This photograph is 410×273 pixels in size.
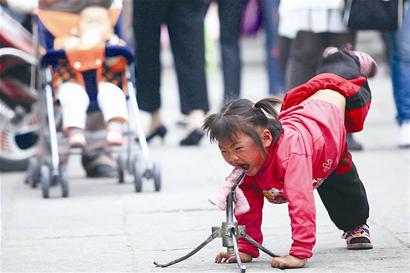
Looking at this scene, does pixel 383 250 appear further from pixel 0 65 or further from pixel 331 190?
pixel 0 65

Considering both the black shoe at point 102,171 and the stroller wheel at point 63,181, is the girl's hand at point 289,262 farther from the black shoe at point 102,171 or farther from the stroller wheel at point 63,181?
the black shoe at point 102,171

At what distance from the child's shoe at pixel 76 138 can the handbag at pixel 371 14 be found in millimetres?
2157

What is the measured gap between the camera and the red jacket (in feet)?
A: 15.6

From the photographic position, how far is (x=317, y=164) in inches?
195

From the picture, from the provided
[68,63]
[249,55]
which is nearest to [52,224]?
[68,63]

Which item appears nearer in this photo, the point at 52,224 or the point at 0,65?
the point at 52,224

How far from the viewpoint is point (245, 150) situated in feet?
15.7

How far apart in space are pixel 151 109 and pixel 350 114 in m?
4.25

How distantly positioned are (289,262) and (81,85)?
2.85 m

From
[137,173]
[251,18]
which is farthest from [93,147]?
[251,18]

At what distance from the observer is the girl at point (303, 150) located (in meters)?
4.77

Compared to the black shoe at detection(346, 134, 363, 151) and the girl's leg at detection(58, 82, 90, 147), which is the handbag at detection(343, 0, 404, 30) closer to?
the black shoe at detection(346, 134, 363, 151)

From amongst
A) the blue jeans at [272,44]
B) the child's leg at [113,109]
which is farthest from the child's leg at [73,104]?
the blue jeans at [272,44]

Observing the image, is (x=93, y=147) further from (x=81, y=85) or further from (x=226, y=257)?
(x=226, y=257)
